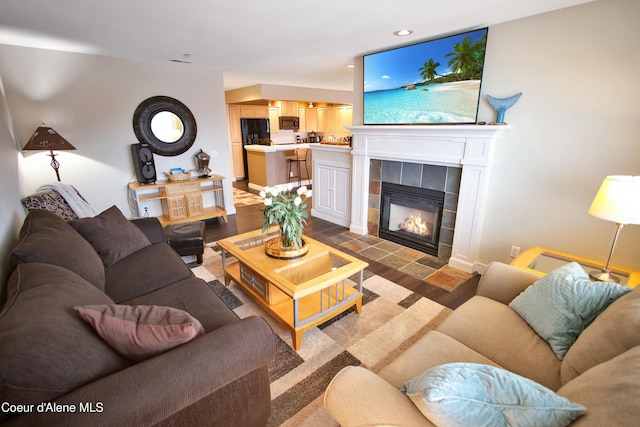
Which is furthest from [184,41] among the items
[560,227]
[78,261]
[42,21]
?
[560,227]

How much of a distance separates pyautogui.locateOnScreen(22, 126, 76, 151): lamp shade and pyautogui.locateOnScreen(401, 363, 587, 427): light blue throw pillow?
423cm

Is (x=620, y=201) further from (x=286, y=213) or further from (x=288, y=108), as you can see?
(x=288, y=108)

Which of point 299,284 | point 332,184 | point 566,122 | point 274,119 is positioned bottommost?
point 299,284

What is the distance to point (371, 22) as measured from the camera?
2.59m

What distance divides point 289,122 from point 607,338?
823 cm

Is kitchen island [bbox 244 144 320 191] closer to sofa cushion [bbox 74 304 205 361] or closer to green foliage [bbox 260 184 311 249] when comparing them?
green foliage [bbox 260 184 311 249]

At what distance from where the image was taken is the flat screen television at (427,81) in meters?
2.84

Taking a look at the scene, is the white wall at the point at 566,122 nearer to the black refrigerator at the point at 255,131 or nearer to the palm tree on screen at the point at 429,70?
the palm tree on screen at the point at 429,70

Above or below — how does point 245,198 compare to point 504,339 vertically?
below

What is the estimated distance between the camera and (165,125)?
4371 millimetres

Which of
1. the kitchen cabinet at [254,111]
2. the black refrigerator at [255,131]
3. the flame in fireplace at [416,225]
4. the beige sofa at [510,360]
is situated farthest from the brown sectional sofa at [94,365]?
the kitchen cabinet at [254,111]

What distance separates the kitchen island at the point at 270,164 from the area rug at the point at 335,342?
169 inches

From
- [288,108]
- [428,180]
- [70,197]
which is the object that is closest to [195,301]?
[70,197]

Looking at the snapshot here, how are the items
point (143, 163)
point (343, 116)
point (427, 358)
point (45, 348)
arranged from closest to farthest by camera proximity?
point (45, 348), point (427, 358), point (143, 163), point (343, 116)
